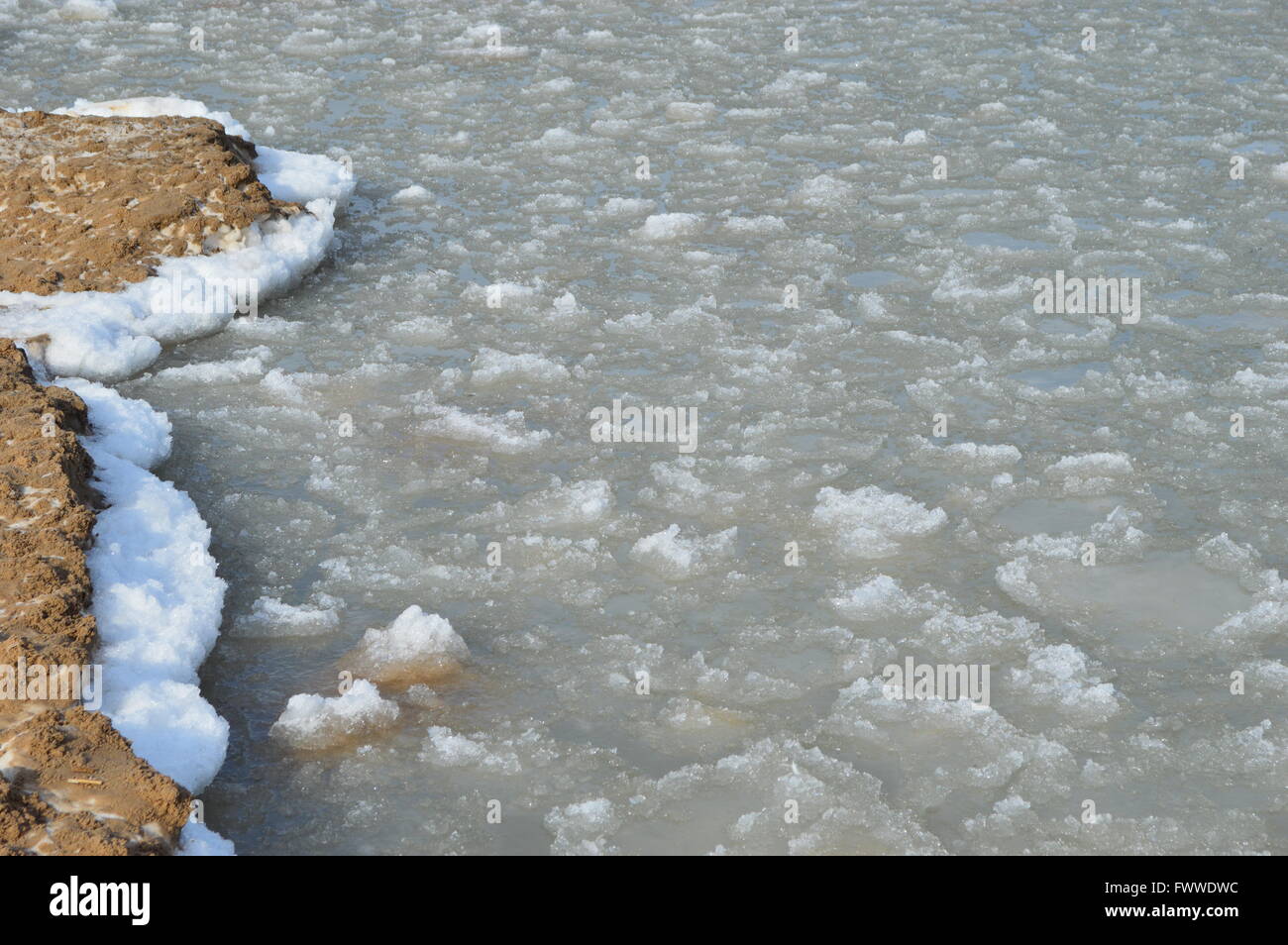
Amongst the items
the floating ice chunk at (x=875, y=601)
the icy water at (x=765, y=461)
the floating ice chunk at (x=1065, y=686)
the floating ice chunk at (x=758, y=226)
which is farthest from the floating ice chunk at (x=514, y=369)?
the floating ice chunk at (x=1065, y=686)

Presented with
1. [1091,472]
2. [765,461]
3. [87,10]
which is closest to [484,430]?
[765,461]

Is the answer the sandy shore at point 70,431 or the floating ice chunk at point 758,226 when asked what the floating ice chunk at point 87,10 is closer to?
the sandy shore at point 70,431

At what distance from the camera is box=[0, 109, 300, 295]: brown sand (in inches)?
362

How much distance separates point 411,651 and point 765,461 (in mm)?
2477

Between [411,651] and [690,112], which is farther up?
[690,112]

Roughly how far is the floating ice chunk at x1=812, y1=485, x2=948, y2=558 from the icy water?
0.02 m

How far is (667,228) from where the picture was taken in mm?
10570

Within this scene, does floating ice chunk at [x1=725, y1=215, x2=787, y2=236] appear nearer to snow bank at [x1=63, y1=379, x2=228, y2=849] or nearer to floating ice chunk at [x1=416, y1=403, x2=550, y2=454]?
floating ice chunk at [x1=416, y1=403, x2=550, y2=454]

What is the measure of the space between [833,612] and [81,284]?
554cm

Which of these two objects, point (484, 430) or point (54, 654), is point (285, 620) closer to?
point (54, 654)

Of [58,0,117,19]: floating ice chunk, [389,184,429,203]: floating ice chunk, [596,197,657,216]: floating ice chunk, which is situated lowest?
[596,197,657,216]: floating ice chunk

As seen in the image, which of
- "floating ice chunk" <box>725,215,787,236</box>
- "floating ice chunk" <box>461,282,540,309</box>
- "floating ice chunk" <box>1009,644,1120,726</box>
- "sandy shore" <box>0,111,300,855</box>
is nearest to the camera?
"sandy shore" <box>0,111,300,855</box>

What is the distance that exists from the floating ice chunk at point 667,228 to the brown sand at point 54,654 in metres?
4.60

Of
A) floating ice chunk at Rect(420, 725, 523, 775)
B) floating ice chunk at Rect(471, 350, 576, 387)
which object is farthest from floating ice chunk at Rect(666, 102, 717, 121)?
floating ice chunk at Rect(420, 725, 523, 775)
